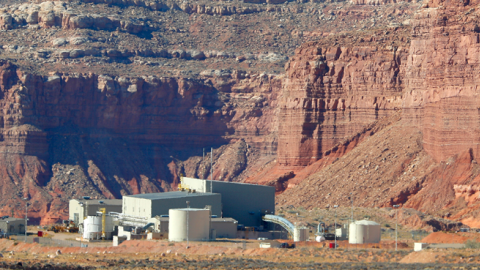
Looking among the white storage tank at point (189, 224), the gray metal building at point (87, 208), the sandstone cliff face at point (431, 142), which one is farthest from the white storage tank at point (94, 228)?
the sandstone cliff face at point (431, 142)

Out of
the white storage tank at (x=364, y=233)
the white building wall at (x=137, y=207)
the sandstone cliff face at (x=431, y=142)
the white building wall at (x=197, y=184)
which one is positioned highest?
the sandstone cliff face at (x=431, y=142)

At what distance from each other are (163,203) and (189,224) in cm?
973

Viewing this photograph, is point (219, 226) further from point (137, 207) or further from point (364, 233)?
point (364, 233)

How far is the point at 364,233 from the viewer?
118m

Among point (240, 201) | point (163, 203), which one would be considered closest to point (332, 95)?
point (240, 201)

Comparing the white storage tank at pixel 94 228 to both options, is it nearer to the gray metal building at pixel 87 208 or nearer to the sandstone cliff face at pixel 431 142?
the gray metal building at pixel 87 208

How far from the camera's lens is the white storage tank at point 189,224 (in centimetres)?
11600

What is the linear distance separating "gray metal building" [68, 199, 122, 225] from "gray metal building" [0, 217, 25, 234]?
17.5 ft

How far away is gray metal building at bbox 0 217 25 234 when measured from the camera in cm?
13100

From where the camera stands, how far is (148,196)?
427ft

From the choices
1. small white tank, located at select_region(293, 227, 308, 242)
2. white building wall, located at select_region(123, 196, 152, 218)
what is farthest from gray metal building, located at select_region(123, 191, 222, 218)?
small white tank, located at select_region(293, 227, 308, 242)

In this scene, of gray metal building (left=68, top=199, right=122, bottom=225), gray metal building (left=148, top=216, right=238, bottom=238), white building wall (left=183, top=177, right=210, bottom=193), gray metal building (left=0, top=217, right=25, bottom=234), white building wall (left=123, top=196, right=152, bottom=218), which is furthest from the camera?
white building wall (left=183, top=177, right=210, bottom=193)

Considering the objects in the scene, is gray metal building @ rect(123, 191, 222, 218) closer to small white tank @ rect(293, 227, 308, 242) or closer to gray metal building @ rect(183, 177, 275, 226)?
gray metal building @ rect(183, 177, 275, 226)

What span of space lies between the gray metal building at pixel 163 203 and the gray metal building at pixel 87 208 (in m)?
5.26
